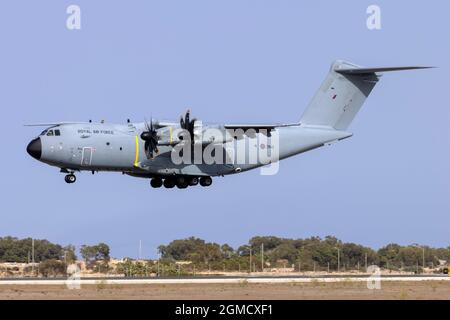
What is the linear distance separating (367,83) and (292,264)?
16.7 m

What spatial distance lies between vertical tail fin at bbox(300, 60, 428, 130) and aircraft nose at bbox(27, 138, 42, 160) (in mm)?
13565

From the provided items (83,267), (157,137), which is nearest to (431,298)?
(157,137)

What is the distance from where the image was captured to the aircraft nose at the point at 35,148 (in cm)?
4872

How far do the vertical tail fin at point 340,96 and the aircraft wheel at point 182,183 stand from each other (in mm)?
6806

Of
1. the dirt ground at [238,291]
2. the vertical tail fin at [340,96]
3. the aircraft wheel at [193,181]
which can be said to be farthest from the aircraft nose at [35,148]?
the vertical tail fin at [340,96]

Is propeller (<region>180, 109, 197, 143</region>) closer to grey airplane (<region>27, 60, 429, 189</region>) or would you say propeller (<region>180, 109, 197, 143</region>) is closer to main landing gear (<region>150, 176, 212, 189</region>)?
grey airplane (<region>27, 60, 429, 189</region>)

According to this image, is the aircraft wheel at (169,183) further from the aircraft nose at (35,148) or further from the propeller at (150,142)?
the aircraft nose at (35,148)

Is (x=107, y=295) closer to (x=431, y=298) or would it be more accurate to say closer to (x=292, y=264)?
(x=431, y=298)

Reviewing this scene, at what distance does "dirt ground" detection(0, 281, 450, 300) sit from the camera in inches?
1470

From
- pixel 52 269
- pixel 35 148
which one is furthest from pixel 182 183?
pixel 52 269

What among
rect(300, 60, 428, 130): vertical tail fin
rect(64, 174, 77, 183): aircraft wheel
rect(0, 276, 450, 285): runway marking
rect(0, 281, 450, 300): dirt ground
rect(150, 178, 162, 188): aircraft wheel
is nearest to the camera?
rect(0, 281, 450, 300): dirt ground

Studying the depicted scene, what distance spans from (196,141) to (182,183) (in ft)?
8.36

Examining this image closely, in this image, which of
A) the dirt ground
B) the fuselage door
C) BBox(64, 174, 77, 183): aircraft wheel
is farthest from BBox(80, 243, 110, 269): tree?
the dirt ground

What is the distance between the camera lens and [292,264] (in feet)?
223
